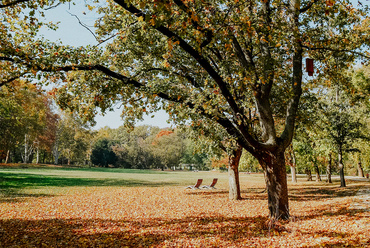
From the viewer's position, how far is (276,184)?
7.68m

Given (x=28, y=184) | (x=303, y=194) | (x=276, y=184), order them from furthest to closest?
(x=28, y=184) → (x=303, y=194) → (x=276, y=184)

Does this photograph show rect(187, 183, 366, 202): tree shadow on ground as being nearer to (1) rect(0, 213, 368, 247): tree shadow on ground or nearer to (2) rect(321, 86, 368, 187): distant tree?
(2) rect(321, 86, 368, 187): distant tree

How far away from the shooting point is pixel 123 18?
7.96m

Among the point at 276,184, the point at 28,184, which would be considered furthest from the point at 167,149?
the point at 276,184

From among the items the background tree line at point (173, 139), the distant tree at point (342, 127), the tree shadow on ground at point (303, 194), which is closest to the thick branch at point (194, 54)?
the background tree line at point (173, 139)

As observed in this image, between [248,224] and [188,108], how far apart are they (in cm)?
425

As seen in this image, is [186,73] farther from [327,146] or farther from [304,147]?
[304,147]

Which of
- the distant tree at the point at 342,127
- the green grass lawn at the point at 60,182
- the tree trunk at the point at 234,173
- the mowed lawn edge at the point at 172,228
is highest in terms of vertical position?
the distant tree at the point at 342,127

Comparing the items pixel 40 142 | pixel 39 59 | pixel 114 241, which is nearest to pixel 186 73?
pixel 39 59

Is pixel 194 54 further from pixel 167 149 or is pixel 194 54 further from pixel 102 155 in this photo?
pixel 102 155

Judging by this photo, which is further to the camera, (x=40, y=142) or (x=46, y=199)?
(x=40, y=142)

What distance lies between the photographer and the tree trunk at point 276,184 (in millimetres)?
7629

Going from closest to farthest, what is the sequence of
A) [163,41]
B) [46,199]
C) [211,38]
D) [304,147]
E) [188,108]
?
1. [211,38]
2. [188,108]
3. [163,41]
4. [46,199]
5. [304,147]

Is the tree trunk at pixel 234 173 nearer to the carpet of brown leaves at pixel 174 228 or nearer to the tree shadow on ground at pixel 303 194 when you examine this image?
the tree shadow on ground at pixel 303 194
